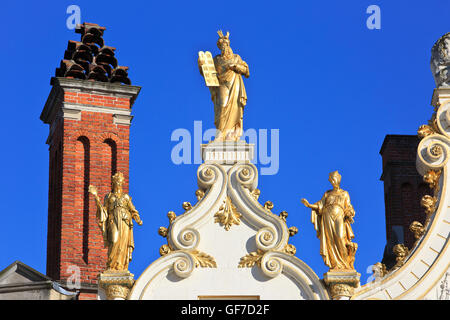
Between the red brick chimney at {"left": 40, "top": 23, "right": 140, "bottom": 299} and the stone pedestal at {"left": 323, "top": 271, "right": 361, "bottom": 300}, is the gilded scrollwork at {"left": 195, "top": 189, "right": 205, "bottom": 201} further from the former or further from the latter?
the red brick chimney at {"left": 40, "top": 23, "right": 140, "bottom": 299}

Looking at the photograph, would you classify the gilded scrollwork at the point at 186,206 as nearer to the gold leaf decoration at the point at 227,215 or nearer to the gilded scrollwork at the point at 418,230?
the gold leaf decoration at the point at 227,215

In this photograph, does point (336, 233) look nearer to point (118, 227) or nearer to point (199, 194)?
point (199, 194)

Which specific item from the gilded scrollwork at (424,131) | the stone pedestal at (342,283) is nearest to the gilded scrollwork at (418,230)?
the stone pedestal at (342,283)

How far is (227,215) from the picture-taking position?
83.3 feet

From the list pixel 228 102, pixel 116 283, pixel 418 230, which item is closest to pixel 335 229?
pixel 418 230

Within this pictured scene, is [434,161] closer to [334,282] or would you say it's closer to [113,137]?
[334,282]

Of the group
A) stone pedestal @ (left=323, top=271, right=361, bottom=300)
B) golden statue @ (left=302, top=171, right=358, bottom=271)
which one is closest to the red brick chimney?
golden statue @ (left=302, top=171, right=358, bottom=271)

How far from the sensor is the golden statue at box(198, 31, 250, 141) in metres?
26.3

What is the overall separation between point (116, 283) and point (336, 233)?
389 centimetres

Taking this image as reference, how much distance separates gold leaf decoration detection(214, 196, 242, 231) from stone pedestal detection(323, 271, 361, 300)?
189cm

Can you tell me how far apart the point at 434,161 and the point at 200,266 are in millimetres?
4542

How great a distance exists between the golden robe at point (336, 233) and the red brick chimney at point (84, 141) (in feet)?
20.6
